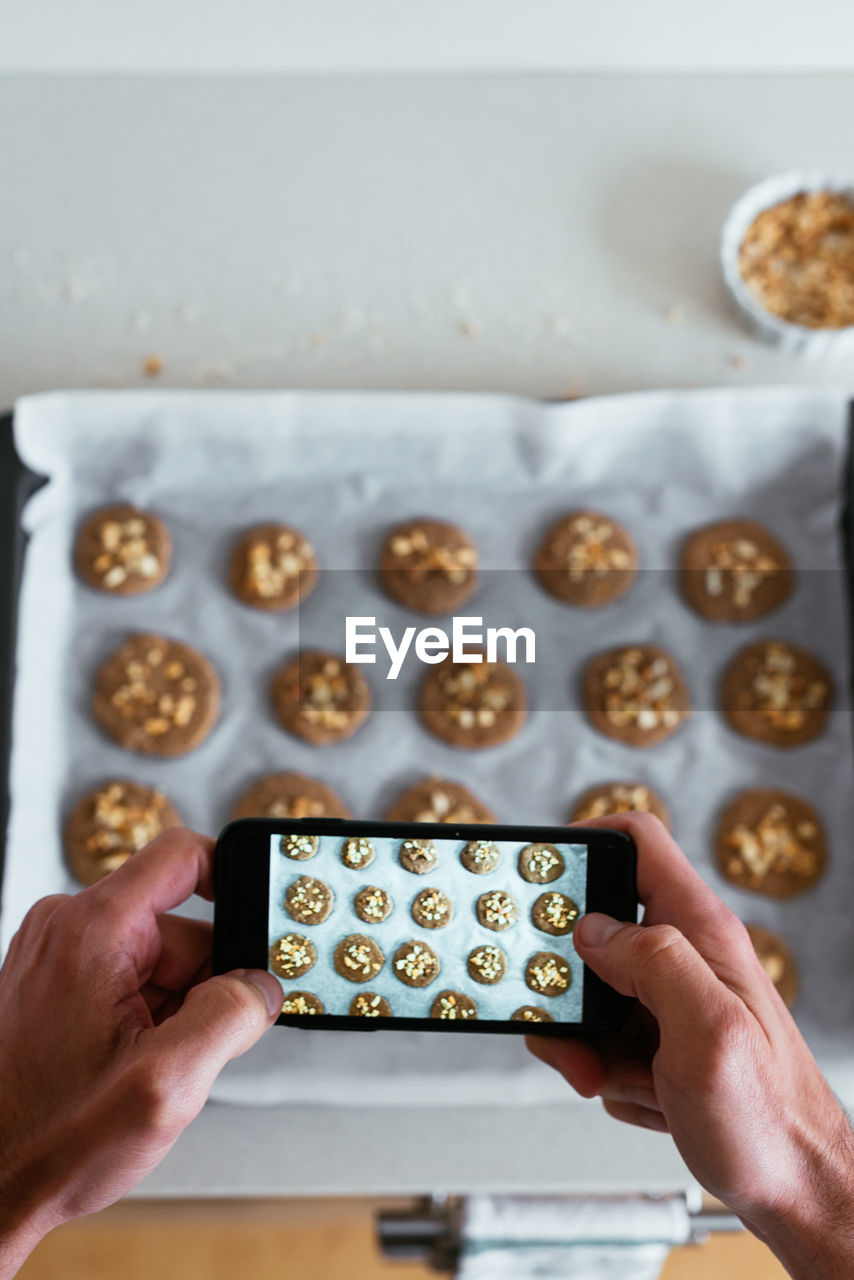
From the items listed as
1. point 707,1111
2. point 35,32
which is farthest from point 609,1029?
point 35,32

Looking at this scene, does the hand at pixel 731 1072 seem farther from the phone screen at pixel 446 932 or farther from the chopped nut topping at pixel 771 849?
the chopped nut topping at pixel 771 849

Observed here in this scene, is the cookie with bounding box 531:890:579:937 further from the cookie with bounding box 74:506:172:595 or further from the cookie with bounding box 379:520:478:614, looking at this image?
the cookie with bounding box 74:506:172:595

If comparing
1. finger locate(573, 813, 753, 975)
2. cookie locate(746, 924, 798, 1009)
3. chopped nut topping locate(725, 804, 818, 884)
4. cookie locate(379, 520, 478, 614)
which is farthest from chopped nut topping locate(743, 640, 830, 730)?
finger locate(573, 813, 753, 975)

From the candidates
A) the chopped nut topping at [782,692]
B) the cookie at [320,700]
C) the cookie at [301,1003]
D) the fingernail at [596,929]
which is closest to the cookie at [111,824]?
the cookie at [320,700]

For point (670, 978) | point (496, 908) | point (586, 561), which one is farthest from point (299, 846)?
point (586, 561)

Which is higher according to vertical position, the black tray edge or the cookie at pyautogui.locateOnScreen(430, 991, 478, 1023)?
the black tray edge

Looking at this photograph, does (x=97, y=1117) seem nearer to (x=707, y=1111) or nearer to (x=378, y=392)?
(x=707, y=1111)
